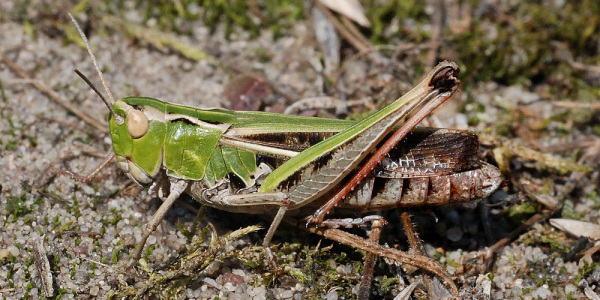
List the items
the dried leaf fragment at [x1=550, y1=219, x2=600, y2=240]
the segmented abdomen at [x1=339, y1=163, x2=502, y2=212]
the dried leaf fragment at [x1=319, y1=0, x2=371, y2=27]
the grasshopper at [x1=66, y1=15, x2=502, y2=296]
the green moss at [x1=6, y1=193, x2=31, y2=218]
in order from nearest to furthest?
the grasshopper at [x1=66, y1=15, x2=502, y2=296]
the segmented abdomen at [x1=339, y1=163, x2=502, y2=212]
the green moss at [x1=6, y1=193, x2=31, y2=218]
the dried leaf fragment at [x1=550, y1=219, x2=600, y2=240]
the dried leaf fragment at [x1=319, y1=0, x2=371, y2=27]

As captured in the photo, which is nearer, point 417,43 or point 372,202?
point 372,202

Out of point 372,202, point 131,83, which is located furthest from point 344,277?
point 131,83

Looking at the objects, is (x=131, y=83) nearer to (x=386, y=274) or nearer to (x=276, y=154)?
(x=276, y=154)

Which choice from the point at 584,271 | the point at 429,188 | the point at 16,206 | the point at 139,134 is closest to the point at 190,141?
the point at 139,134

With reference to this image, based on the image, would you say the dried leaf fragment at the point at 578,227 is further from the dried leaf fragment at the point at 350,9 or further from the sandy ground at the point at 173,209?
the dried leaf fragment at the point at 350,9

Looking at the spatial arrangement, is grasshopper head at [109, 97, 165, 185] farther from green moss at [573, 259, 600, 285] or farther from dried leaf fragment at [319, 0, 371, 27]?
green moss at [573, 259, 600, 285]

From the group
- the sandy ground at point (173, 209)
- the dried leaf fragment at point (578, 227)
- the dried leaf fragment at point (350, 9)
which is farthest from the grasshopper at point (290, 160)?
the dried leaf fragment at point (350, 9)

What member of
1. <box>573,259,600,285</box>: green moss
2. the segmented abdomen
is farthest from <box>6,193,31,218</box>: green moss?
<box>573,259,600,285</box>: green moss
